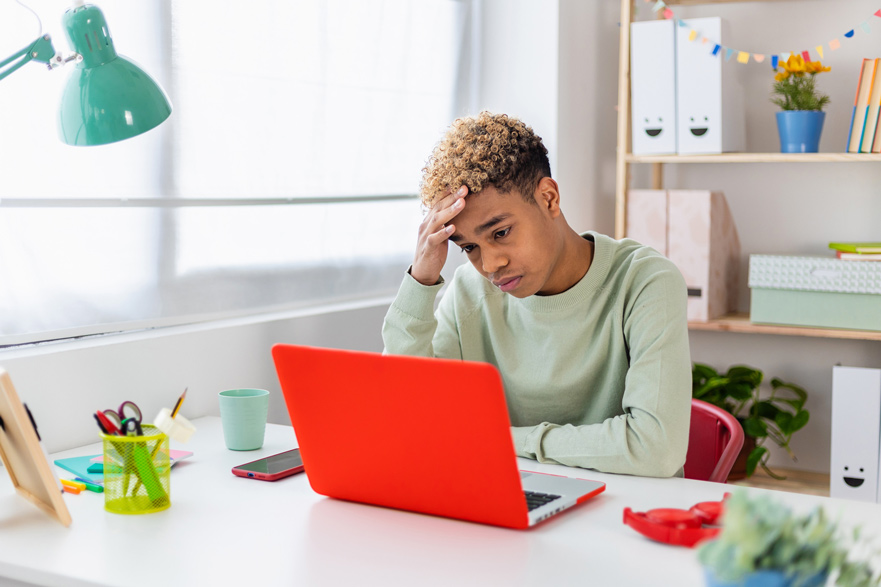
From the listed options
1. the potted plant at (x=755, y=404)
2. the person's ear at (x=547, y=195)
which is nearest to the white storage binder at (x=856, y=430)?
the potted plant at (x=755, y=404)

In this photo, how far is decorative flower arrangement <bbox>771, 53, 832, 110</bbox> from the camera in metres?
2.52

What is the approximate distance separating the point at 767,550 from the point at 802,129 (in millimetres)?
2216

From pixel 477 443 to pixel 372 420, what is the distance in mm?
142

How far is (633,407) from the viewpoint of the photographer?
130 centimetres

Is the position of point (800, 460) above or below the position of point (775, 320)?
below

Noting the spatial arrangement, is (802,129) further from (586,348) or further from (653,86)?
(586,348)

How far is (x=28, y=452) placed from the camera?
1046 millimetres

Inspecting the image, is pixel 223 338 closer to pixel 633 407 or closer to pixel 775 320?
pixel 633 407

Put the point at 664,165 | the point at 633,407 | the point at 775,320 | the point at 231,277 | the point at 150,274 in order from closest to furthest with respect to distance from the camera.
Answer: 1. the point at 633,407
2. the point at 150,274
3. the point at 231,277
4. the point at 775,320
5. the point at 664,165

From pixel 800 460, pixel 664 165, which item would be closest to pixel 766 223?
pixel 664 165

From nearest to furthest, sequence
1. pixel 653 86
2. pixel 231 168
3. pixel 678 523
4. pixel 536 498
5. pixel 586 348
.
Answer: pixel 678 523 → pixel 536 498 → pixel 586 348 → pixel 231 168 → pixel 653 86

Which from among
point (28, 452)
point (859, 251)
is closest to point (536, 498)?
point (28, 452)

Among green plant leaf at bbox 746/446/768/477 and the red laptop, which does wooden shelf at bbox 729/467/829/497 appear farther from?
the red laptop

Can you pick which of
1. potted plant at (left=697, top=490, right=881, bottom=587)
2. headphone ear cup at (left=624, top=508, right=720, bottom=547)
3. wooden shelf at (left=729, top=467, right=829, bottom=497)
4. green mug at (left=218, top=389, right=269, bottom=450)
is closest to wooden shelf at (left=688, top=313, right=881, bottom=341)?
wooden shelf at (left=729, top=467, right=829, bottom=497)
